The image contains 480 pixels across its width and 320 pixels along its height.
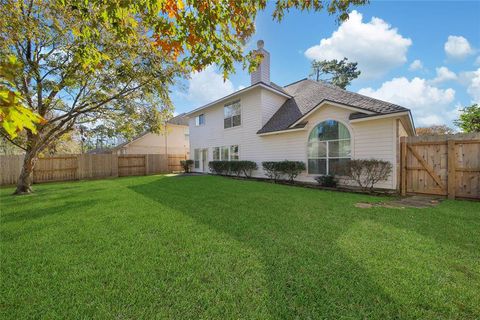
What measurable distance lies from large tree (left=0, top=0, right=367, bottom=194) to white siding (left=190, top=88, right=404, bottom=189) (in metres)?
5.56

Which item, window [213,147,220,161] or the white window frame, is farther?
the white window frame

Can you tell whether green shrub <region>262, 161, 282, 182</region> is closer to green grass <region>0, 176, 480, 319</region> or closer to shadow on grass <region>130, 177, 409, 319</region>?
shadow on grass <region>130, 177, 409, 319</region>

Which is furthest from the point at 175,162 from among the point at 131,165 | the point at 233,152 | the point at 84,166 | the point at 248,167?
the point at 248,167

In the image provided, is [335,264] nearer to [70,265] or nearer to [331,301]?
[331,301]

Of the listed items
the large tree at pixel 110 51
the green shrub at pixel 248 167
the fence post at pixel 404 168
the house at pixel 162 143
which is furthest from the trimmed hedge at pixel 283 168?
the house at pixel 162 143

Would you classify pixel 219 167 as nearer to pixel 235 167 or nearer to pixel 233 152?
pixel 233 152

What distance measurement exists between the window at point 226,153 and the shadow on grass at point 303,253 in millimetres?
9019

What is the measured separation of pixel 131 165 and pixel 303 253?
18.0 metres

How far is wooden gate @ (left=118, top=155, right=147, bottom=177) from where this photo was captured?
57.1ft

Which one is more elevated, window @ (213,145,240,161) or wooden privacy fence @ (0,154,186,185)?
window @ (213,145,240,161)

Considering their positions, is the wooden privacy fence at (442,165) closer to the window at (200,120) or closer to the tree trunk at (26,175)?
the window at (200,120)

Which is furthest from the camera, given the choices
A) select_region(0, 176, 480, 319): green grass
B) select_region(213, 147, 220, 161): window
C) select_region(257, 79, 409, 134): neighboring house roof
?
select_region(213, 147, 220, 161): window

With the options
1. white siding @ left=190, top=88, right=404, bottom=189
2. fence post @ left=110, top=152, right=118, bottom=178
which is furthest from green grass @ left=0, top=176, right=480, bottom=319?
fence post @ left=110, top=152, right=118, bottom=178

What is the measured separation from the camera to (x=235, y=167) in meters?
14.6
